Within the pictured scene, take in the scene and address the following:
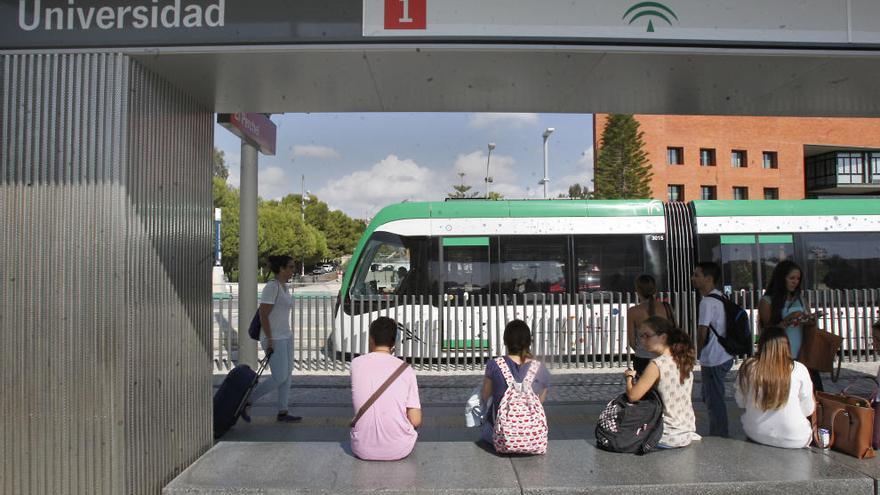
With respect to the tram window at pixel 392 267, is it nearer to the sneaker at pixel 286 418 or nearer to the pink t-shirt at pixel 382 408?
the sneaker at pixel 286 418

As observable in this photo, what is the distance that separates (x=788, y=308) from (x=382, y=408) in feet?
12.5

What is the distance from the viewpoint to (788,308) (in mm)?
5488

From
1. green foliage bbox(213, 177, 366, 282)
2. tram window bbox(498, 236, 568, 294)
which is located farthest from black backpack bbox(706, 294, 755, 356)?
green foliage bbox(213, 177, 366, 282)

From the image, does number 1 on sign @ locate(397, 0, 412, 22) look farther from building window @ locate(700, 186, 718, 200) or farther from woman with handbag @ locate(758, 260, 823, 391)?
building window @ locate(700, 186, 718, 200)

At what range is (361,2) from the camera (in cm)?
387

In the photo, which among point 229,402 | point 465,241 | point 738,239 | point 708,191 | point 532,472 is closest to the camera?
point 532,472

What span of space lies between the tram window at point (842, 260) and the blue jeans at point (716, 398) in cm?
867

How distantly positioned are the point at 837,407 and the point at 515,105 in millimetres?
3287

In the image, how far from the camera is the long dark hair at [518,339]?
4234 millimetres

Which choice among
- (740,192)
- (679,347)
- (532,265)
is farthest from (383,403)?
(740,192)

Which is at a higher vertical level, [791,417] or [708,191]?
[708,191]

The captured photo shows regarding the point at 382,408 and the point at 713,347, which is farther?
the point at 713,347

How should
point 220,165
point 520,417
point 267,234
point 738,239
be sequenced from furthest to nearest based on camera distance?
1. point 220,165
2. point 267,234
3. point 738,239
4. point 520,417

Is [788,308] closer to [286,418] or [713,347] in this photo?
[713,347]
